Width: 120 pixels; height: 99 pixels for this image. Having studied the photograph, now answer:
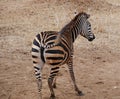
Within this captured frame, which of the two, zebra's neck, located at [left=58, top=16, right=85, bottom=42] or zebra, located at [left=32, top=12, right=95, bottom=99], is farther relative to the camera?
zebra's neck, located at [left=58, top=16, right=85, bottom=42]

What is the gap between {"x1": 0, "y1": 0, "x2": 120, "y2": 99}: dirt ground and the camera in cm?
749

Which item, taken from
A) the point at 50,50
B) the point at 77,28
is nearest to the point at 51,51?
the point at 50,50

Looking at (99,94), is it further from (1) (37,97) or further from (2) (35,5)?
(2) (35,5)

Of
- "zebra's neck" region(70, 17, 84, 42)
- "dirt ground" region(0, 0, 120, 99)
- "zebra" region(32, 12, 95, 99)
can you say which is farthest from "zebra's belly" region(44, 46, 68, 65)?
"dirt ground" region(0, 0, 120, 99)

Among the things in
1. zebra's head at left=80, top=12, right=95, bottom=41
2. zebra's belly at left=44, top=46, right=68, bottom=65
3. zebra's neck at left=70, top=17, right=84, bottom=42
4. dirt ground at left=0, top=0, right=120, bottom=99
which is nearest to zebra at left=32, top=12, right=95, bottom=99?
zebra's belly at left=44, top=46, right=68, bottom=65

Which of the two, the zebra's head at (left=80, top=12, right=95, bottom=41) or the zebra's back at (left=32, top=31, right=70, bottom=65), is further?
the zebra's head at (left=80, top=12, right=95, bottom=41)

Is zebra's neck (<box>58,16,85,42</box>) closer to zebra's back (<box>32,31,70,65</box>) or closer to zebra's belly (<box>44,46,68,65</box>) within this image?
zebra's back (<box>32,31,70,65</box>)

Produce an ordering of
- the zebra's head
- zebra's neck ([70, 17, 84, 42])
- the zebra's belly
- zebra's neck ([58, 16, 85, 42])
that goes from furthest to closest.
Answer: the zebra's head, zebra's neck ([70, 17, 84, 42]), zebra's neck ([58, 16, 85, 42]), the zebra's belly

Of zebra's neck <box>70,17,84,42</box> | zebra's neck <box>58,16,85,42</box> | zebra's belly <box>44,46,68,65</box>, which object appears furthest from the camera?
zebra's neck <box>70,17,84,42</box>

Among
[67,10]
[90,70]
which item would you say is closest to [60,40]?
[90,70]

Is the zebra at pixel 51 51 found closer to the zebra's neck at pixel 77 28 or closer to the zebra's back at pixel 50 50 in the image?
the zebra's back at pixel 50 50

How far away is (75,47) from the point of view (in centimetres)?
1053

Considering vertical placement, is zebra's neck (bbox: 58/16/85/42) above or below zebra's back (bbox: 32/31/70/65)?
above

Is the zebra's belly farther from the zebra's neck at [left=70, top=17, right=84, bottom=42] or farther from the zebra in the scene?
the zebra's neck at [left=70, top=17, right=84, bottom=42]
